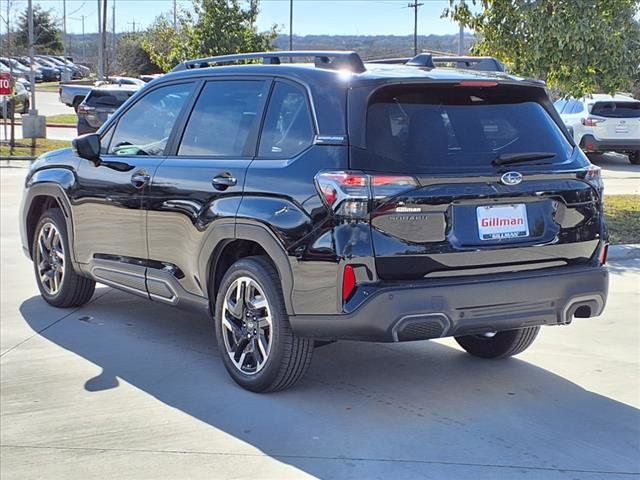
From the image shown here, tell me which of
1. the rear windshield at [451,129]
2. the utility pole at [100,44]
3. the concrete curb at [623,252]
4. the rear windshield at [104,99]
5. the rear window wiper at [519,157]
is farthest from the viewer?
the utility pole at [100,44]

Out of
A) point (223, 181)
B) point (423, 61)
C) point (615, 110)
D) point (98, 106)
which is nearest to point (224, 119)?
point (223, 181)

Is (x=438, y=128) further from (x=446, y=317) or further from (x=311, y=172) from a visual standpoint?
(x=446, y=317)

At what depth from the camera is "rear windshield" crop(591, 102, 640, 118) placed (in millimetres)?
19609

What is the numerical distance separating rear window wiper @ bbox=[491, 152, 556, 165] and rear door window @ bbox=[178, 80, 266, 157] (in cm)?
140

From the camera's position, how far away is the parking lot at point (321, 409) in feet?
13.3

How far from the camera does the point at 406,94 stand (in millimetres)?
4547

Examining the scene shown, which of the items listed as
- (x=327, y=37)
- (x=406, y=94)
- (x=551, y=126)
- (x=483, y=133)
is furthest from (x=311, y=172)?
(x=327, y=37)

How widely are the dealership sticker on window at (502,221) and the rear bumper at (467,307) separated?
21 centimetres

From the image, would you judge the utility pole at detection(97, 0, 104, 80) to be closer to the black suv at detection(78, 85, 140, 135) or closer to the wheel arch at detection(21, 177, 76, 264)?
the black suv at detection(78, 85, 140, 135)

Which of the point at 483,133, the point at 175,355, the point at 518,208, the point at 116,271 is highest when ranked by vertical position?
the point at 483,133

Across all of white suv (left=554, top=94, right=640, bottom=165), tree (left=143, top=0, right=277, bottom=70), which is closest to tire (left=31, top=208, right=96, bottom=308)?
white suv (left=554, top=94, right=640, bottom=165)

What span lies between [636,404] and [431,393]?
44.7 inches

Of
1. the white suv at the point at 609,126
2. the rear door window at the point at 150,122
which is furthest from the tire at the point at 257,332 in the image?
the white suv at the point at 609,126

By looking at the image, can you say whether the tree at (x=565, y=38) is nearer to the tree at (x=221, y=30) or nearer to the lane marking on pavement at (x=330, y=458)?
the lane marking on pavement at (x=330, y=458)
